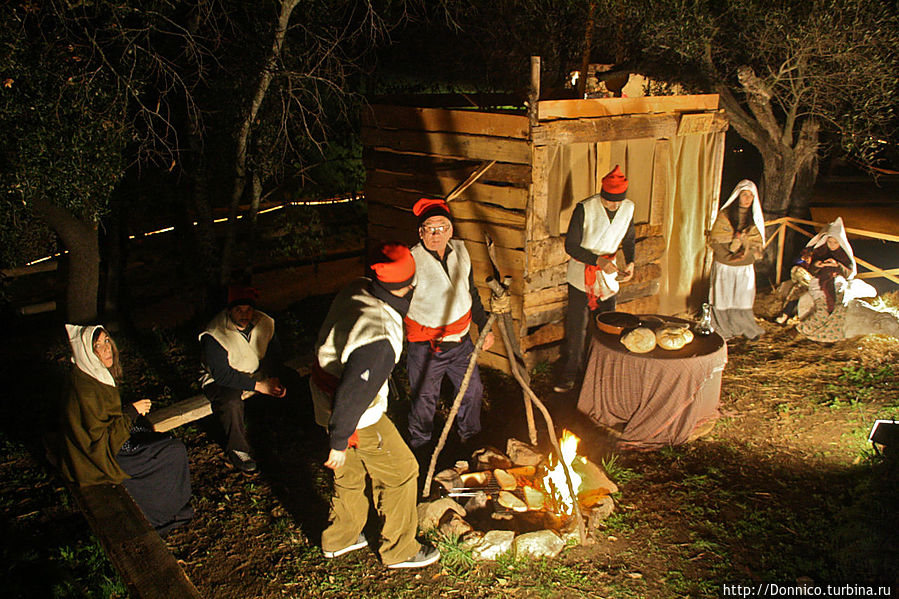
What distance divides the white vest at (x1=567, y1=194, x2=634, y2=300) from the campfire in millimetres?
1992

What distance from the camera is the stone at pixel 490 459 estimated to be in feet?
17.1

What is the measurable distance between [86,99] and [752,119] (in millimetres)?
9529

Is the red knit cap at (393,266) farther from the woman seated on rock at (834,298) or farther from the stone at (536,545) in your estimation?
the woman seated on rock at (834,298)

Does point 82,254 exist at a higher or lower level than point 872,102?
lower

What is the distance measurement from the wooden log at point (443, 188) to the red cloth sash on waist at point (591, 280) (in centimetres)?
98

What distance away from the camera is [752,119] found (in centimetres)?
1018

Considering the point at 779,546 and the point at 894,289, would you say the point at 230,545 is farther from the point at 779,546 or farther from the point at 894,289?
the point at 894,289

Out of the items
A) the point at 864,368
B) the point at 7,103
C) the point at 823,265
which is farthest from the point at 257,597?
the point at 823,265

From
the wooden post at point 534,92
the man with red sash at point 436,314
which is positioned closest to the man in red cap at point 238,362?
the man with red sash at point 436,314

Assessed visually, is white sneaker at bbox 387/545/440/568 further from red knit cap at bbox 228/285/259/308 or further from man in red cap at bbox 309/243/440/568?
red knit cap at bbox 228/285/259/308

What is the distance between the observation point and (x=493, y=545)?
445cm

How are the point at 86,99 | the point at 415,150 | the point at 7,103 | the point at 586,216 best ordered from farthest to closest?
the point at 415,150
the point at 586,216
the point at 86,99
the point at 7,103

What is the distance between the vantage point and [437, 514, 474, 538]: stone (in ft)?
15.1

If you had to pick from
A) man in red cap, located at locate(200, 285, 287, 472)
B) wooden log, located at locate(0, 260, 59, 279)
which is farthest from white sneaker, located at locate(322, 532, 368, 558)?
wooden log, located at locate(0, 260, 59, 279)
